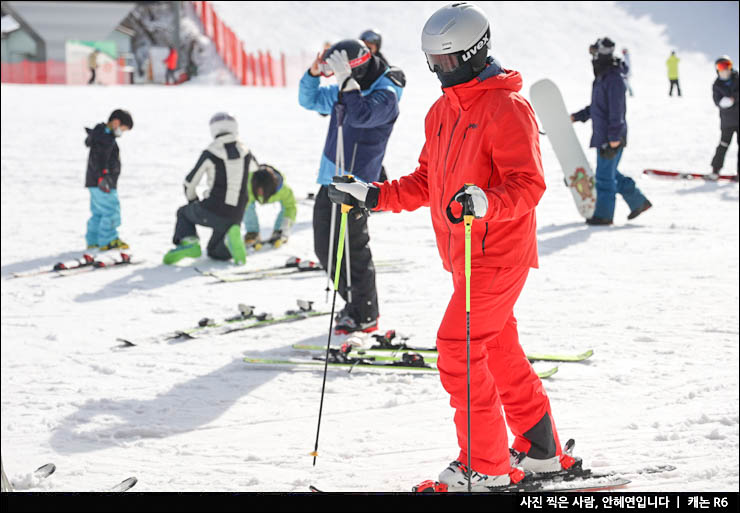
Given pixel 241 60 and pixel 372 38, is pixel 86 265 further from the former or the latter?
pixel 241 60

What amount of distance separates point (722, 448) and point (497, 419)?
1264 millimetres

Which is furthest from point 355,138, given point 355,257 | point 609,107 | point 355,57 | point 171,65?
point 171,65

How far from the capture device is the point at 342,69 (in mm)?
5172

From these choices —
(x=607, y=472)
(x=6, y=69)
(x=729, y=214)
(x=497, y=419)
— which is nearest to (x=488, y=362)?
(x=497, y=419)

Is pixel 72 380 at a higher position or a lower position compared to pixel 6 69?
lower

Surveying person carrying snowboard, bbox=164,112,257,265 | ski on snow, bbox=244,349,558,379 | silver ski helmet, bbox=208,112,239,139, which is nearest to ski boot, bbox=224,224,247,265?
person carrying snowboard, bbox=164,112,257,265

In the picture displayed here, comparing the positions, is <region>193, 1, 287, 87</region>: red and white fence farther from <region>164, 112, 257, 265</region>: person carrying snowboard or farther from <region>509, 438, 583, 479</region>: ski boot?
<region>509, 438, 583, 479</region>: ski boot

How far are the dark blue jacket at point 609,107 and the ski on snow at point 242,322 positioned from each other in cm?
432

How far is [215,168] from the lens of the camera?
817 cm

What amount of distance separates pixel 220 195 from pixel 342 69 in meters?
3.31

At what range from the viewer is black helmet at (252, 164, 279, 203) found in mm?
8617

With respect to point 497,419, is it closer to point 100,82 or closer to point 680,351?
point 680,351

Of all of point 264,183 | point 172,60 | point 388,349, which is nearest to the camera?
point 388,349

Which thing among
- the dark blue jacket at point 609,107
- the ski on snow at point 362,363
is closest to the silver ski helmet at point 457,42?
the ski on snow at point 362,363
